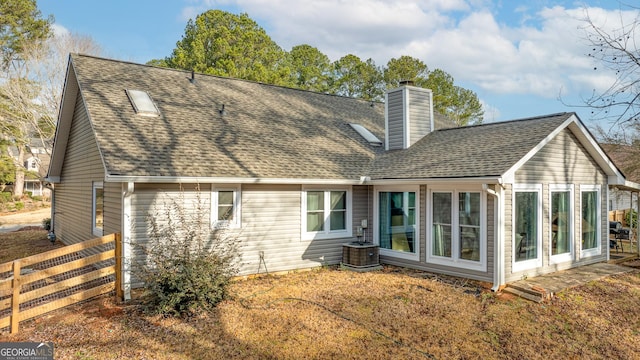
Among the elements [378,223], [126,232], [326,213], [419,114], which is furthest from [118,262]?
[419,114]

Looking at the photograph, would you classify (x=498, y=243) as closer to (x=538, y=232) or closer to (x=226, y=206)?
(x=538, y=232)

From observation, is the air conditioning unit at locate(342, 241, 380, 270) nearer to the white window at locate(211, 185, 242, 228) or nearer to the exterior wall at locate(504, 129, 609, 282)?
the white window at locate(211, 185, 242, 228)

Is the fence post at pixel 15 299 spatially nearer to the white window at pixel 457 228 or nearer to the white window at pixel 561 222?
the white window at pixel 457 228

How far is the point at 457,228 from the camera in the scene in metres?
9.07

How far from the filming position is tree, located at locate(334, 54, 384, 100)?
3288cm

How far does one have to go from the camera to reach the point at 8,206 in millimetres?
29359

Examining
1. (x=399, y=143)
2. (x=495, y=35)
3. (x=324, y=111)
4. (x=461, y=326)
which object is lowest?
(x=461, y=326)

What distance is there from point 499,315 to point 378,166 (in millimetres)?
5477

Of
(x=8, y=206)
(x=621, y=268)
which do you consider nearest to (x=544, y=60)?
(x=621, y=268)

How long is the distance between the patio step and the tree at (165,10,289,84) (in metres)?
22.7

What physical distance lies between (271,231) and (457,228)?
4296mm

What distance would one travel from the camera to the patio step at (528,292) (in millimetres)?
7422

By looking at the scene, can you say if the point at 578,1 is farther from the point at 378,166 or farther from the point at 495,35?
the point at 495,35

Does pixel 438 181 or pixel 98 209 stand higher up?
pixel 438 181
